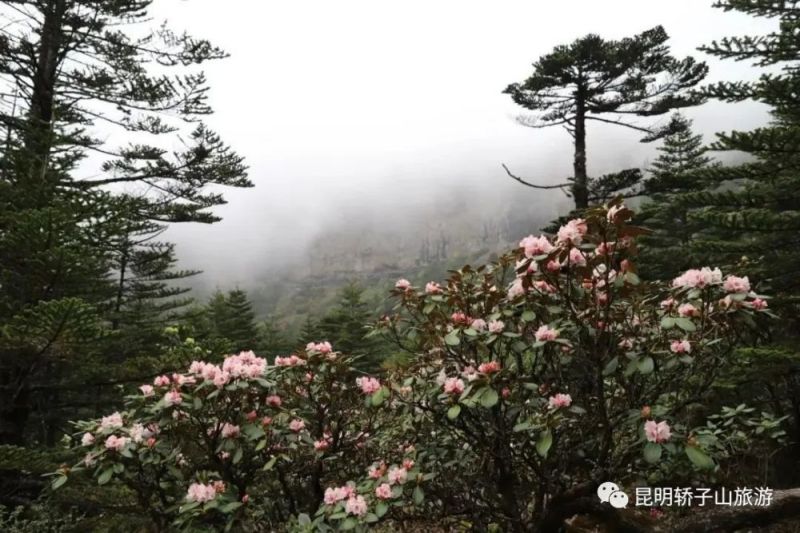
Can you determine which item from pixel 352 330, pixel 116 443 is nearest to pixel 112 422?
pixel 116 443

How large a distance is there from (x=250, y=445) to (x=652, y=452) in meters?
2.25

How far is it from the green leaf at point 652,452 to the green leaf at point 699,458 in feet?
0.38

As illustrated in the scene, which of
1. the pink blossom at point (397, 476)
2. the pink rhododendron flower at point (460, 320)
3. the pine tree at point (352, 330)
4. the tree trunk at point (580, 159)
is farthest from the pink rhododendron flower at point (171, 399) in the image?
the pine tree at point (352, 330)

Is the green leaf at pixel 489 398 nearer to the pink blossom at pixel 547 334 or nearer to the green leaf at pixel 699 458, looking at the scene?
the pink blossom at pixel 547 334

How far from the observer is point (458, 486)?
9.70 ft

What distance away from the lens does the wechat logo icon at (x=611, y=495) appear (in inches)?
99.7

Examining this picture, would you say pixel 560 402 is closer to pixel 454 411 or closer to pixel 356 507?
pixel 454 411

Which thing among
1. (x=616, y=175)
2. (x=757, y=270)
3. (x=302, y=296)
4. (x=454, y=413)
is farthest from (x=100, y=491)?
(x=302, y=296)

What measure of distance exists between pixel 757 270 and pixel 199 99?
9269 mm

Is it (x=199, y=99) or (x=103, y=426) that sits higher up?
(x=199, y=99)

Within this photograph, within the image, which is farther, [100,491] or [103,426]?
[100,491]

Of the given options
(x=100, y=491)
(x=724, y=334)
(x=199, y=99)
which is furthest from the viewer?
(x=199, y=99)

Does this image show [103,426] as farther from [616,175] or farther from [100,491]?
[616,175]

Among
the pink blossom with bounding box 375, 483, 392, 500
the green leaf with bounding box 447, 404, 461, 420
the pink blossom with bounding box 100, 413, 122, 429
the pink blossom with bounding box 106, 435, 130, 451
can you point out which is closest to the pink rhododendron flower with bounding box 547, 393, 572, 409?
the green leaf with bounding box 447, 404, 461, 420
